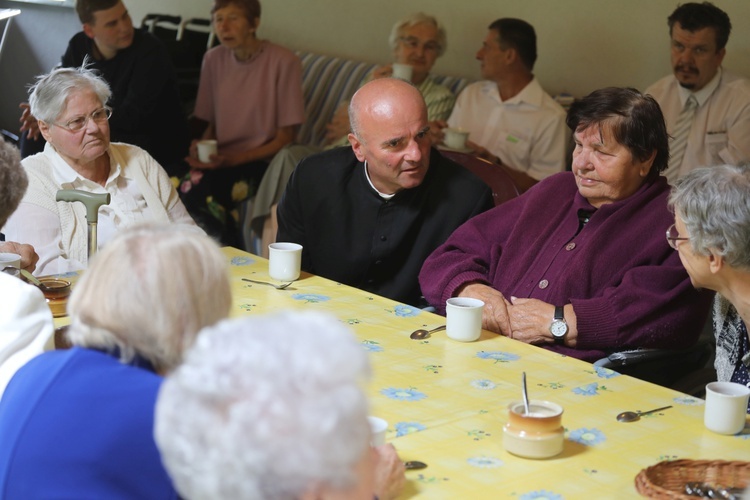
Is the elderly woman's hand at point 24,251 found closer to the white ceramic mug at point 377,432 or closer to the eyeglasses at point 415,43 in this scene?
the white ceramic mug at point 377,432

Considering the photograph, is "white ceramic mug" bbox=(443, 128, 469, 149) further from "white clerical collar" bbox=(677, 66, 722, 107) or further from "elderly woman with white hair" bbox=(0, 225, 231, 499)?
"elderly woman with white hair" bbox=(0, 225, 231, 499)

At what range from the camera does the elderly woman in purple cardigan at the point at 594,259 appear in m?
2.61

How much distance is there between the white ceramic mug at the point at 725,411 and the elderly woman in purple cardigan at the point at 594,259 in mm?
696

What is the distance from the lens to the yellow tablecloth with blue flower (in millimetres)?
1680

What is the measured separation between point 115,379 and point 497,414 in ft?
2.73

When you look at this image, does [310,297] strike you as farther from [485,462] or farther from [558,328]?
[485,462]

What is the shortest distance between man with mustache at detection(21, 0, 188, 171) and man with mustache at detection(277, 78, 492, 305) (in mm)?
1921

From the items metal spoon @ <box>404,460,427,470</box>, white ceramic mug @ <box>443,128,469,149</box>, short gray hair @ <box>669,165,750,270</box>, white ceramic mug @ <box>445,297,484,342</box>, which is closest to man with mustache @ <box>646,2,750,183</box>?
white ceramic mug @ <box>443,128,469,149</box>

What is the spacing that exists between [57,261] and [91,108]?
497 mm

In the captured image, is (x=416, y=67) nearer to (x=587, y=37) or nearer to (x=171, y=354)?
(x=587, y=37)

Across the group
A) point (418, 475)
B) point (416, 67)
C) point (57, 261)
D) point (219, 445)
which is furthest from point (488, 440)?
point (416, 67)

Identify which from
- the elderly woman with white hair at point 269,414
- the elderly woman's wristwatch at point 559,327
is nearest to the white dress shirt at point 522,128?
the elderly woman's wristwatch at point 559,327

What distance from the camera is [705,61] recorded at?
436cm

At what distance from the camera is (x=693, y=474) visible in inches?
65.4
